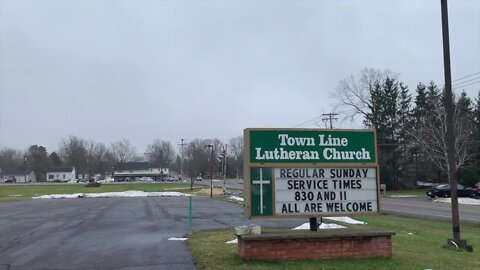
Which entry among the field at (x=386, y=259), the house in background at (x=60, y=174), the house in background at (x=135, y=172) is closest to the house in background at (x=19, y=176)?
the house in background at (x=60, y=174)

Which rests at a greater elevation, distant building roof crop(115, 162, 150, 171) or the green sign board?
distant building roof crop(115, 162, 150, 171)

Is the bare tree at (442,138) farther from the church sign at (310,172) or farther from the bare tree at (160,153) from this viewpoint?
the bare tree at (160,153)

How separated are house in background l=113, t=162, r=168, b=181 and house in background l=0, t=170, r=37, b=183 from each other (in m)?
27.3

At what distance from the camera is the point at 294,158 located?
1055 centimetres

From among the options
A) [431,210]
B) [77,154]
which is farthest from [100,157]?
[431,210]

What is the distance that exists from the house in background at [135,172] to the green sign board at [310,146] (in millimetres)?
149883

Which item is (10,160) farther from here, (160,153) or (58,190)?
(58,190)

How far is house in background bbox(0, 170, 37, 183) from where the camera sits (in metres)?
161

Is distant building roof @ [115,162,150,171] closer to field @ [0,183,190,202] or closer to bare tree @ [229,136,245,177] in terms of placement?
bare tree @ [229,136,245,177]

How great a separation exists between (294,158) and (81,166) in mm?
152857

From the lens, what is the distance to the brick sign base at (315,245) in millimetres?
9742

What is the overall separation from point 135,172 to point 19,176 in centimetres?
3683

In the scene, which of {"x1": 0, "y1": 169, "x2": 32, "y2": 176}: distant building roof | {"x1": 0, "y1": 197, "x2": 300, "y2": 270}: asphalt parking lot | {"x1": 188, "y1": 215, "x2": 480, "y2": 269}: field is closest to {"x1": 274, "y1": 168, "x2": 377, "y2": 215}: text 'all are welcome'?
{"x1": 188, "y1": 215, "x2": 480, "y2": 269}: field

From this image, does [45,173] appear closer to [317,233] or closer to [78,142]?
[78,142]
